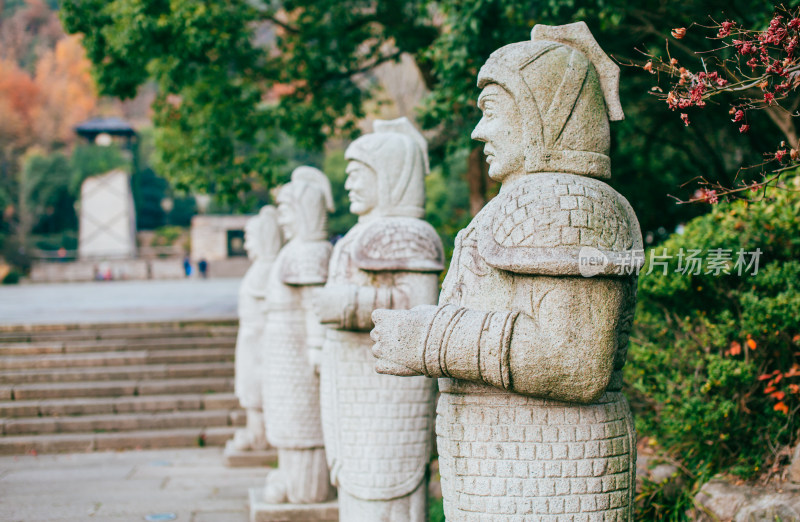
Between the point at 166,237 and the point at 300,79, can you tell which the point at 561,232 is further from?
the point at 166,237

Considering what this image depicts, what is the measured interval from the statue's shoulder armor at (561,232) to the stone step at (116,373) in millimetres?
7512

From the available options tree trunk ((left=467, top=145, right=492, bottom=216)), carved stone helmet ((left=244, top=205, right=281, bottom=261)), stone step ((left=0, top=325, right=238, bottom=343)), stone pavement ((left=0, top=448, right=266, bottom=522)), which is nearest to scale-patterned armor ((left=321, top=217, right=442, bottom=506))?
stone pavement ((left=0, top=448, right=266, bottom=522))

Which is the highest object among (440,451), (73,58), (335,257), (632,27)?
(73,58)

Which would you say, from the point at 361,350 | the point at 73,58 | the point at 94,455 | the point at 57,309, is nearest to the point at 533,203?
the point at 361,350

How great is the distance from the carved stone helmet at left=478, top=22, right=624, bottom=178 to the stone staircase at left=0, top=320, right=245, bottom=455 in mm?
6499

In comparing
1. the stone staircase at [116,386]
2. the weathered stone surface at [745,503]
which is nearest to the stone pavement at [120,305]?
the stone staircase at [116,386]

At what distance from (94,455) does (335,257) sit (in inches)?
206

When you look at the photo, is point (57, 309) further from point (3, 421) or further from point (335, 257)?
point (335, 257)

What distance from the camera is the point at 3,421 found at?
8.01 meters

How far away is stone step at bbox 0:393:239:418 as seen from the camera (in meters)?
8.27

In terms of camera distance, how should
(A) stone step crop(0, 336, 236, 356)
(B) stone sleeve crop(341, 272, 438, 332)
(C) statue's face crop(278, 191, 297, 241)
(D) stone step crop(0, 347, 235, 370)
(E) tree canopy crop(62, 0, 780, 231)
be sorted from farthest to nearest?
(A) stone step crop(0, 336, 236, 356)
(D) stone step crop(0, 347, 235, 370)
(E) tree canopy crop(62, 0, 780, 231)
(C) statue's face crop(278, 191, 297, 241)
(B) stone sleeve crop(341, 272, 438, 332)

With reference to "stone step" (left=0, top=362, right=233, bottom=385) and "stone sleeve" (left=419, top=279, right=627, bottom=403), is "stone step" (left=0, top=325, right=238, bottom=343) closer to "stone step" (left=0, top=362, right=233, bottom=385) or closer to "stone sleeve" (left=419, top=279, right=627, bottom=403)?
"stone step" (left=0, top=362, right=233, bottom=385)

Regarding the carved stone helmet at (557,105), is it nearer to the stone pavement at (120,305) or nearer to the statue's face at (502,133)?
the statue's face at (502,133)

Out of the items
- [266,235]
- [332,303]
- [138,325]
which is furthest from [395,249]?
[138,325]
